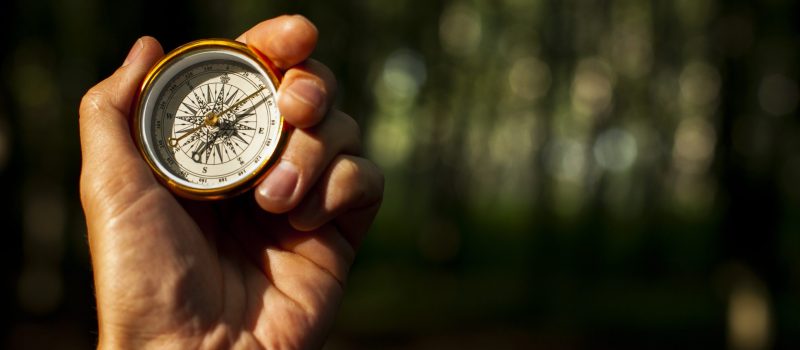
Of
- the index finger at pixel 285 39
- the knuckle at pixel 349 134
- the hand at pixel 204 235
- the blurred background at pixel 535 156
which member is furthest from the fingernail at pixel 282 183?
the blurred background at pixel 535 156

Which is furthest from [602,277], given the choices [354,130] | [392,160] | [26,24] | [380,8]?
[392,160]

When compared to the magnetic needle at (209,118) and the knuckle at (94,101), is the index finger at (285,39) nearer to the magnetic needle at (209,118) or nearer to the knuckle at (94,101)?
the magnetic needle at (209,118)

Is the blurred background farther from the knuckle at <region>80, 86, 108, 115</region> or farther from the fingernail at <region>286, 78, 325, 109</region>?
the fingernail at <region>286, 78, 325, 109</region>

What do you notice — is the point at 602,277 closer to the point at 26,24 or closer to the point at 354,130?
the point at 26,24

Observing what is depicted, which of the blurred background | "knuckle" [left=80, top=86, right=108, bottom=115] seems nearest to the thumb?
"knuckle" [left=80, top=86, right=108, bottom=115]

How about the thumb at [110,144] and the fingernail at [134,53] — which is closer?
the thumb at [110,144]

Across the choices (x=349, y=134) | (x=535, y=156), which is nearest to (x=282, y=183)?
(x=349, y=134)

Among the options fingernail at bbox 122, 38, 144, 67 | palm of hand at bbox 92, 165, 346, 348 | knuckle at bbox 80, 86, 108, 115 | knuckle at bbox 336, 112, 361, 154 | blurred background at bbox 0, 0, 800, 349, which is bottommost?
blurred background at bbox 0, 0, 800, 349
